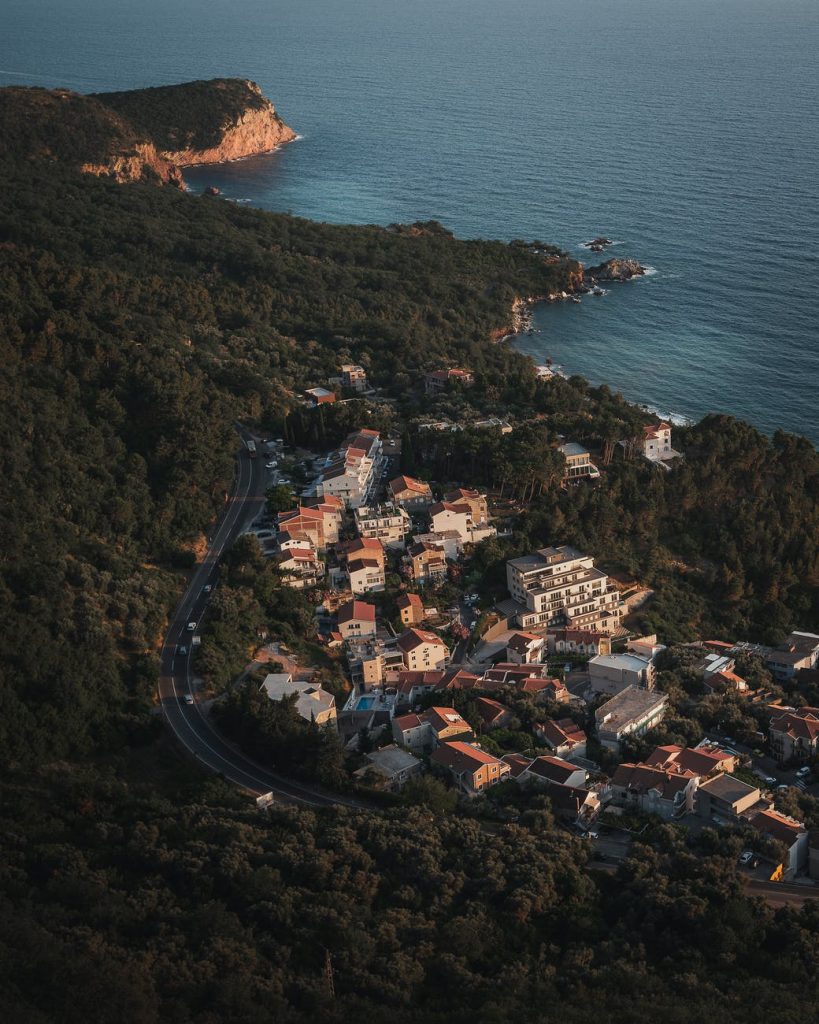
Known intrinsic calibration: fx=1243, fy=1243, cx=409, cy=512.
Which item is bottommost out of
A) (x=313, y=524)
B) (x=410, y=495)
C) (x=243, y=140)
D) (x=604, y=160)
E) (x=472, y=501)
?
(x=313, y=524)

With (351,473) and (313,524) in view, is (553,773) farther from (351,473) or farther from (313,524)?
(351,473)

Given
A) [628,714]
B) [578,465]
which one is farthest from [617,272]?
[628,714]

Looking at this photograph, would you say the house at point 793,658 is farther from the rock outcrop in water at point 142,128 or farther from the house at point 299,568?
the rock outcrop in water at point 142,128

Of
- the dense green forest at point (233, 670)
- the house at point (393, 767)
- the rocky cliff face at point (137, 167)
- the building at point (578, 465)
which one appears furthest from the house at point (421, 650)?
the rocky cliff face at point (137, 167)

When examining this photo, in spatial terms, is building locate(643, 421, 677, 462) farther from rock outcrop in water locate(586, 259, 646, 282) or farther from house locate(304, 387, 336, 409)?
rock outcrop in water locate(586, 259, 646, 282)

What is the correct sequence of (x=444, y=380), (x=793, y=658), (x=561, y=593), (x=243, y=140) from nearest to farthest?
(x=793, y=658), (x=561, y=593), (x=444, y=380), (x=243, y=140)

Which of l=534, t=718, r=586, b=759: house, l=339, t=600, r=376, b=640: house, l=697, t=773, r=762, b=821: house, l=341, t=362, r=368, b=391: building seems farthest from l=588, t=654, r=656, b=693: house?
l=341, t=362, r=368, b=391: building
